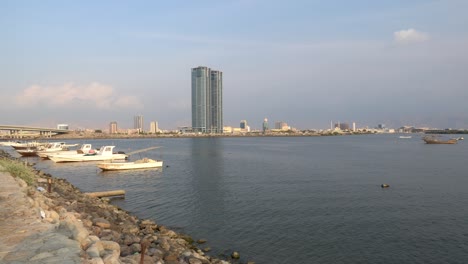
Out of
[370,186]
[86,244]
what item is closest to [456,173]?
[370,186]

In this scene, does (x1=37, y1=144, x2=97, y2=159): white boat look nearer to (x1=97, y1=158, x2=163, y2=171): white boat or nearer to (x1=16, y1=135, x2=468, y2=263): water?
(x1=97, y1=158, x2=163, y2=171): white boat

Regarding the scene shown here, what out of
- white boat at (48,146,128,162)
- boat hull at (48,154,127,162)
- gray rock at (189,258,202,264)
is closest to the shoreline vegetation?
gray rock at (189,258,202,264)

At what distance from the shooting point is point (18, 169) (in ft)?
80.0

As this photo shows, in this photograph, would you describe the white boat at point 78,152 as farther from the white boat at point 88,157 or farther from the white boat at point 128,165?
the white boat at point 128,165

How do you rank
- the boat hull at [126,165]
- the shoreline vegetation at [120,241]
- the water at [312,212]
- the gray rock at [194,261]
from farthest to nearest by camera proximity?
the boat hull at [126,165] → the water at [312,212] → the gray rock at [194,261] → the shoreline vegetation at [120,241]

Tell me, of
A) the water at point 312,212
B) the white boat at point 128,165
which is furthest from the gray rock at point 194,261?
the white boat at point 128,165

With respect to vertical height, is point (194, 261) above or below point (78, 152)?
below

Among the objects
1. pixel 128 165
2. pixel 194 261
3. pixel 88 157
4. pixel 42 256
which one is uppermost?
pixel 42 256

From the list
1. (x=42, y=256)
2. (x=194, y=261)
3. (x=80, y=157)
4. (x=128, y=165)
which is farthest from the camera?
(x=80, y=157)

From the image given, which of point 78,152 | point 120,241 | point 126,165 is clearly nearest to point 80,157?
point 78,152

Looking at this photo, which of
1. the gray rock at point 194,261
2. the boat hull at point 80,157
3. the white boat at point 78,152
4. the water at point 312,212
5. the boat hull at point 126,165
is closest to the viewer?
the gray rock at point 194,261

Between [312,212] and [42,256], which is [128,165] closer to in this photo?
[312,212]

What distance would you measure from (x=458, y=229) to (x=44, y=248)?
20598mm

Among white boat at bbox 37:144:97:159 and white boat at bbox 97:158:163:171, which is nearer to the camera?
white boat at bbox 97:158:163:171
